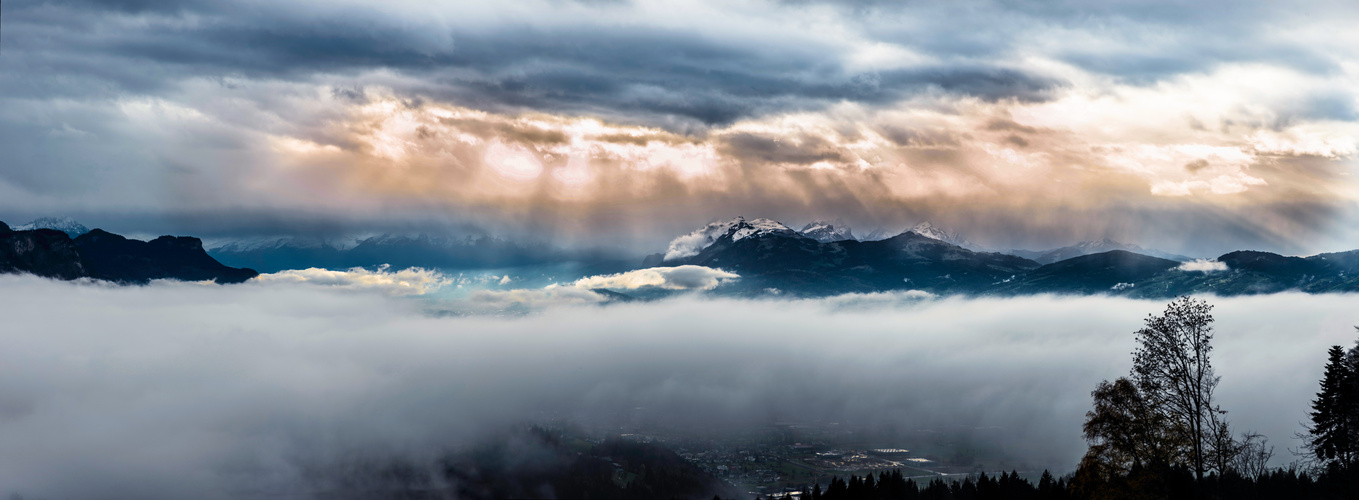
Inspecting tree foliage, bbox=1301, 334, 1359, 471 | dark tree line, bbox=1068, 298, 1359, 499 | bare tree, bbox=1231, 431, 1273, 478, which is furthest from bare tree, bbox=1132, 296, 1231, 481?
tree foliage, bbox=1301, 334, 1359, 471

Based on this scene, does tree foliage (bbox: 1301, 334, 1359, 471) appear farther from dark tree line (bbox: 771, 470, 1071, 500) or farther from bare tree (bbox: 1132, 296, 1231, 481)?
dark tree line (bbox: 771, 470, 1071, 500)

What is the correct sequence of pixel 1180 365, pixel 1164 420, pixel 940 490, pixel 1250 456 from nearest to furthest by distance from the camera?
pixel 1180 365, pixel 1164 420, pixel 1250 456, pixel 940 490

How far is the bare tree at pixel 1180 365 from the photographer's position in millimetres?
54469

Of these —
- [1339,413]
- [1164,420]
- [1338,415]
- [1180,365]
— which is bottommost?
[1164,420]

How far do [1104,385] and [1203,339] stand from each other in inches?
271

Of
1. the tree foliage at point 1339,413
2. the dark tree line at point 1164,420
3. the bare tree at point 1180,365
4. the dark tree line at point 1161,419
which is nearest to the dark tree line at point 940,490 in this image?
the tree foliage at point 1339,413

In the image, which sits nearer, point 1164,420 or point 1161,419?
point 1161,419

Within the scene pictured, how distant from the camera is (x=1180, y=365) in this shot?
5519cm

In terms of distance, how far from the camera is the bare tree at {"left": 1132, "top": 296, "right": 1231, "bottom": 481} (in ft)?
179

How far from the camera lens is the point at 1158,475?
57.1m

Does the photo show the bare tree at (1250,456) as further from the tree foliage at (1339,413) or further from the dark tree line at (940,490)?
the dark tree line at (940,490)

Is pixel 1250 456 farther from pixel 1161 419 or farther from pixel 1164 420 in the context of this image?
pixel 1161 419

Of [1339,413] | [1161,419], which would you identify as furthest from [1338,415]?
[1161,419]

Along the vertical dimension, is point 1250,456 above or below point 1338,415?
below
